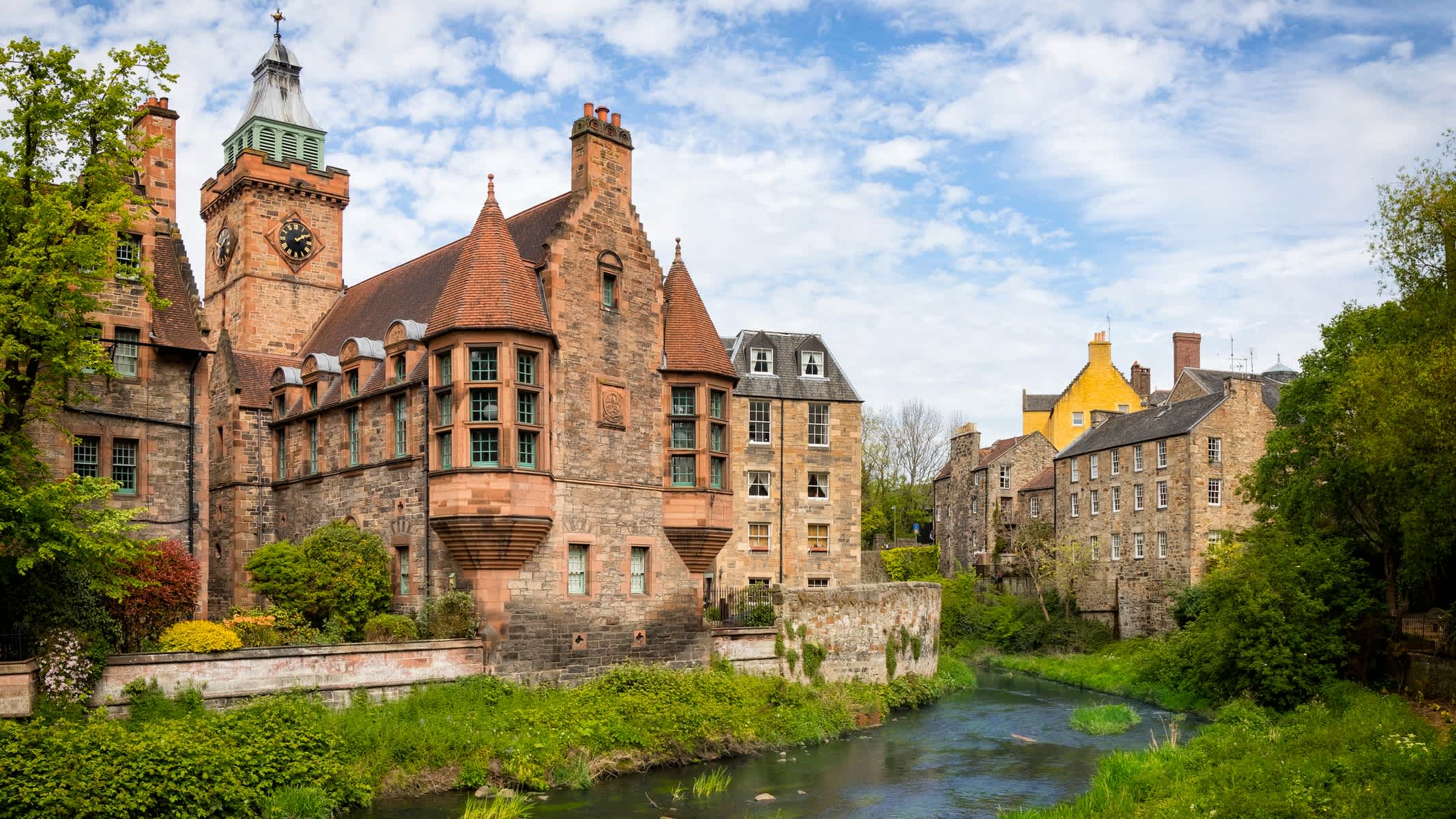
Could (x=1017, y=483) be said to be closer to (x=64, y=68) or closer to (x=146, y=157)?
(x=146, y=157)

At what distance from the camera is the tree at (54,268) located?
1970 centimetres

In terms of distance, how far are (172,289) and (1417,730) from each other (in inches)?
1176

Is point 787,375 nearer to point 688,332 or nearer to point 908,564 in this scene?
point 688,332

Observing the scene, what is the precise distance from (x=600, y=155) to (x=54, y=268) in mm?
14083

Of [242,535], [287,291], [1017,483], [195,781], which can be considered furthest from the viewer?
[1017,483]

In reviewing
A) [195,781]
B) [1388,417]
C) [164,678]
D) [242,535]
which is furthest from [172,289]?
[1388,417]

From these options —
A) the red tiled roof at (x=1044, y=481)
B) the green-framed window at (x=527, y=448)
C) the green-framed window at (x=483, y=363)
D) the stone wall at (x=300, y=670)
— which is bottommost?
the stone wall at (x=300, y=670)

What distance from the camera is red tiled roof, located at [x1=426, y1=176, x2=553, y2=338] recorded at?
27406 mm

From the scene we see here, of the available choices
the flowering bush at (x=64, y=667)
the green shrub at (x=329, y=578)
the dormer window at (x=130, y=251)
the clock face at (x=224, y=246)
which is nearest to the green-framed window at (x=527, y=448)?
the green shrub at (x=329, y=578)

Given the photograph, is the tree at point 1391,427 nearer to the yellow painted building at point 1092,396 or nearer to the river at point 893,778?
the river at point 893,778

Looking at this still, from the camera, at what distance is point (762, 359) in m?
45.0

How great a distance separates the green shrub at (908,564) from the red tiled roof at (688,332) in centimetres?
2740

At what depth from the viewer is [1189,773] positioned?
23109 mm

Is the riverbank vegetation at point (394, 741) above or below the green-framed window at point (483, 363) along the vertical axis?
below
